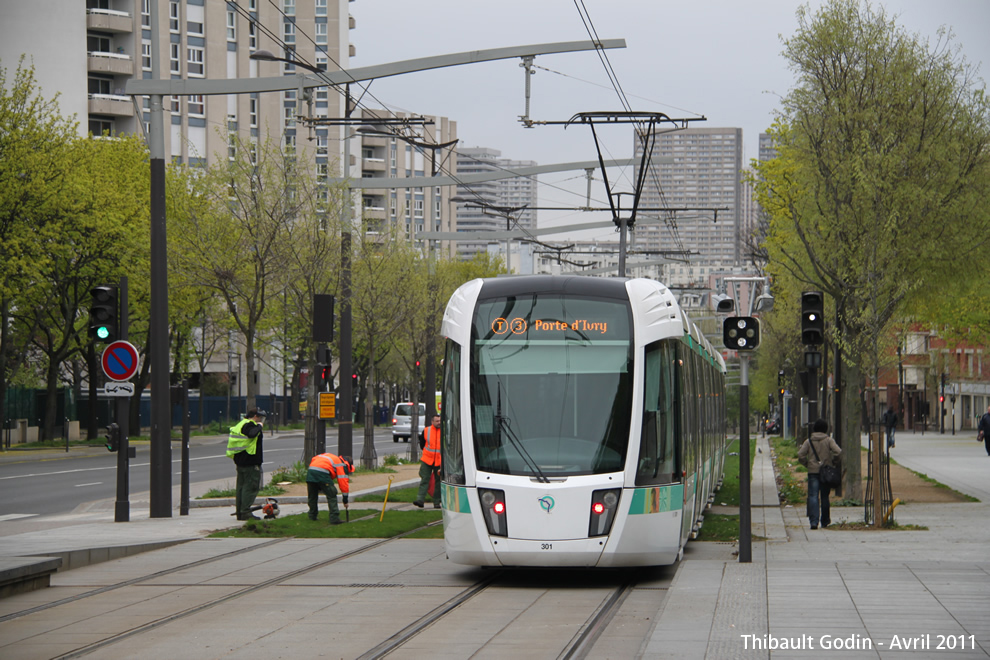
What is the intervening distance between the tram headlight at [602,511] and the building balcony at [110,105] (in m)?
69.8

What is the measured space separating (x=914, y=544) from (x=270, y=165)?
16.6 m

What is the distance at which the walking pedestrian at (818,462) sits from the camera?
763 inches

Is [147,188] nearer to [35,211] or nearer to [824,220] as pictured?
[35,211]

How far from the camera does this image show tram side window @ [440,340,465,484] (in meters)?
13.1

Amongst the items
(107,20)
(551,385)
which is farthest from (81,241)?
(107,20)

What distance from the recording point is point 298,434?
231ft

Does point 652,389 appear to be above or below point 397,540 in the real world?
above

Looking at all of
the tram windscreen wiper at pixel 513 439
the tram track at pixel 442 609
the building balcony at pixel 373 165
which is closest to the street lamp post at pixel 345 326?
the tram track at pixel 442 609

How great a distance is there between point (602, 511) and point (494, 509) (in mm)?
1048

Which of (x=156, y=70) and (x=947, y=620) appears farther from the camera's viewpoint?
(x=156, y=70)

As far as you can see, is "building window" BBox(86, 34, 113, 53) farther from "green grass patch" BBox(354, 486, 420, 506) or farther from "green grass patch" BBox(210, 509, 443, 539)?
"green grass patch" BBox(210, 509, 443, 539)

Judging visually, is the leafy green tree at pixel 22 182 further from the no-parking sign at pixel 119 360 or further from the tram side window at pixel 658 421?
the tram side window at pixel 658 421

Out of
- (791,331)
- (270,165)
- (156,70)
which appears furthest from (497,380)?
Result: (791,331)

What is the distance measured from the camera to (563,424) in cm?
1297
